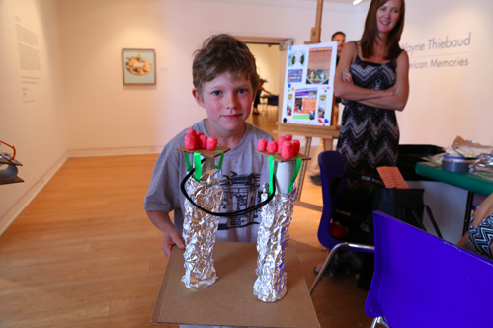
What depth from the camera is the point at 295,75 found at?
2852 millimetres

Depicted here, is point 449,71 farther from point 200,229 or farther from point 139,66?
point 200,229

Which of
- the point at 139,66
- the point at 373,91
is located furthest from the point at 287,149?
the point at 139,66

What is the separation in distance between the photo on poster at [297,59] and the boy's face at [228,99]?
201 centimetres

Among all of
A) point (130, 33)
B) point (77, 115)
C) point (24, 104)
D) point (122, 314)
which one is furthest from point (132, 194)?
point (130, 33)

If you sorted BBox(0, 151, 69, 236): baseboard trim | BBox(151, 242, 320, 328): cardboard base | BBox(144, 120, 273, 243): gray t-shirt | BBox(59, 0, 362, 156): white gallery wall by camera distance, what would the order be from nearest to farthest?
BBox(151, 242, 320, 328): cardboard base, BBox(144, 120, 273, 243): gray t-shirt, BBox(0, 151, 69, 236): baseboard trim, BBox(59, 0, 362, 156): white gallery wall

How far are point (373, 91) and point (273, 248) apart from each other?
1466 mm

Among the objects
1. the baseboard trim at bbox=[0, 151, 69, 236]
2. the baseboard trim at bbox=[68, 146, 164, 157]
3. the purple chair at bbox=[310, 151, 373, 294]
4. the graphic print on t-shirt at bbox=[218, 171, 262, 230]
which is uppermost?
the graphic print on t-shirt at bbox=[218, 171, 262, 230]

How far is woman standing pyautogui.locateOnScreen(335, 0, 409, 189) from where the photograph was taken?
6.02 ft

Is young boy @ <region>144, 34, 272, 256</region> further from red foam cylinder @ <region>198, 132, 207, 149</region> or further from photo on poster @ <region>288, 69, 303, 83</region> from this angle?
photo on poster @ <region>288, 69, 303, 83</region>

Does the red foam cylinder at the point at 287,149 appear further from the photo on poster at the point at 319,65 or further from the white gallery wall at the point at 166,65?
the white gallery wall at the point at 166,65

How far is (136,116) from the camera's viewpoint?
5246 millimetres

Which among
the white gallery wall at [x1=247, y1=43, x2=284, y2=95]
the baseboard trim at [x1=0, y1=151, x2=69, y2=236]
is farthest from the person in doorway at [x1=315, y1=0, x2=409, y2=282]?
the white gallery wall at [x1=247, y1=43, x2=284, y2=95]

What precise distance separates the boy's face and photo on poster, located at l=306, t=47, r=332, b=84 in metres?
1.92

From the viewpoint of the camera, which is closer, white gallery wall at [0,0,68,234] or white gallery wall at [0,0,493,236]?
white gallery wall at [0,0,68,234]
